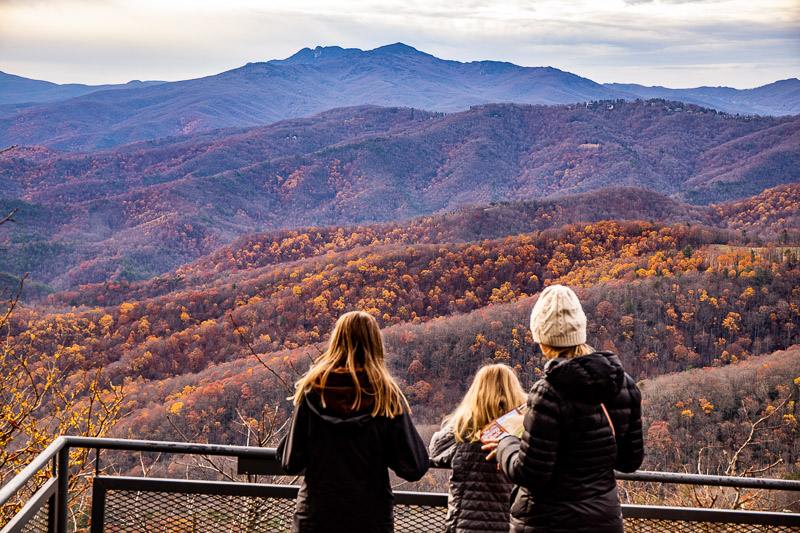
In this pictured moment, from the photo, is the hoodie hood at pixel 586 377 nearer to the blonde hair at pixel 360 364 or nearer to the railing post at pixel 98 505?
the blonde hair at pixel 360 364

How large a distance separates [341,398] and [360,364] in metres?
0.14

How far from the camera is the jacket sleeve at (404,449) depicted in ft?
7.94

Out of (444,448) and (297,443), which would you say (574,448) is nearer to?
(444,448)

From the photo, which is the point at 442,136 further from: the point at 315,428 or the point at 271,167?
the point at 315,428

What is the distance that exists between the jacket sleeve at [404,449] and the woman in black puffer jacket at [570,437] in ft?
0.99

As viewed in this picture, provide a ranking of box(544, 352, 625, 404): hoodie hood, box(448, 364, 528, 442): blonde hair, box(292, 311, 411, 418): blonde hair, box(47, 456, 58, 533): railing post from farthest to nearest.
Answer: box(47, 456, 58, 533): railing post < box(448, 364, 528, 442): blonde hair < box(292, 311, 411, 418): blonde hair < box(544, 352, 625, 404): hoodie hood

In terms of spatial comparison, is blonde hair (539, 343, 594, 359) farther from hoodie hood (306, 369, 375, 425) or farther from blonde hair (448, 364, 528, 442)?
hoodie hood (306, 369, 375, 425)

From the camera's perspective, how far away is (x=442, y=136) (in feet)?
648

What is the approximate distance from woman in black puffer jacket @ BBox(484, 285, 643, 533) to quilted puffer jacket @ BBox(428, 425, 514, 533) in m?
0.24

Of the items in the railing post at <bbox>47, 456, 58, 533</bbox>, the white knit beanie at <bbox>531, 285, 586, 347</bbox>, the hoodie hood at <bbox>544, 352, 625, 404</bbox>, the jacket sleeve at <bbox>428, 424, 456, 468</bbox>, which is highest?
the white knit beanie at <bbox>531, 285, 586, 347</bbox>

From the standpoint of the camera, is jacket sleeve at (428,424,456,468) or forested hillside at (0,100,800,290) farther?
forested hillside at (0,100,800,290)

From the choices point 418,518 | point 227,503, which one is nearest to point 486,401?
point 418,518

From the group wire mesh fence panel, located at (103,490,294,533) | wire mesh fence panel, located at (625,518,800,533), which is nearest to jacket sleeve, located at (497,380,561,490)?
wire mesh fence panel, located at (625,518,800,533)

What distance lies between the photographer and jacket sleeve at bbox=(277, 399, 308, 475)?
2.45 metres
